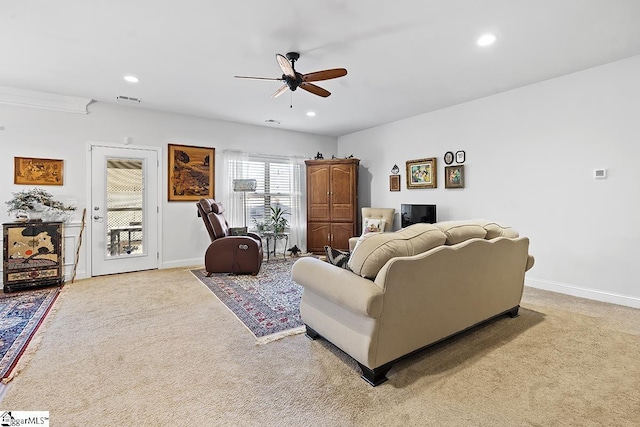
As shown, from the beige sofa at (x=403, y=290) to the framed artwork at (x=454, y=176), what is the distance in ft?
7.65

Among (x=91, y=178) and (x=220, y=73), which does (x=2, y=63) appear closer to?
(x=91, y=178)

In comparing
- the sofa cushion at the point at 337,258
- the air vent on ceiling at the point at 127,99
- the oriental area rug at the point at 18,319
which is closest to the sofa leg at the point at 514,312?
the sofa cushion at the point at 337,258

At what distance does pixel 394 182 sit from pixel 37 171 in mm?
5490

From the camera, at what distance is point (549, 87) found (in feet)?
12.5

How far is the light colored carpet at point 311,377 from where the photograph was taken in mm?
1596

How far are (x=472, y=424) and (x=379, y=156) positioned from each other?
513cm

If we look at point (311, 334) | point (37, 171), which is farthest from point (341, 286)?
point (37, 171)

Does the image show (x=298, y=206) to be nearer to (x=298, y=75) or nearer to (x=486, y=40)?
(x=298, y=75)

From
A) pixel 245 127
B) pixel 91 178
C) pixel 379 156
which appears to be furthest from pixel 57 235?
pixel 379 156

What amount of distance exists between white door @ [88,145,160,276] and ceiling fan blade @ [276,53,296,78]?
10.5 feet

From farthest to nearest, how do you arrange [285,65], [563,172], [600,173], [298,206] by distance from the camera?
[298,206] < [563,172] < [600,173] < [285,65]

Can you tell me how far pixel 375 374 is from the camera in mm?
1829

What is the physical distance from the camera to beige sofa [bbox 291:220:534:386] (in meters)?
1.80

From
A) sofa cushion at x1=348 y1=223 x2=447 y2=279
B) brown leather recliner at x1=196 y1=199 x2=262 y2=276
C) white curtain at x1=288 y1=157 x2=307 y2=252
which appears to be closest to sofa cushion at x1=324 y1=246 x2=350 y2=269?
sofa cushion at x1=348 y1=223 x2=447 y2=279
